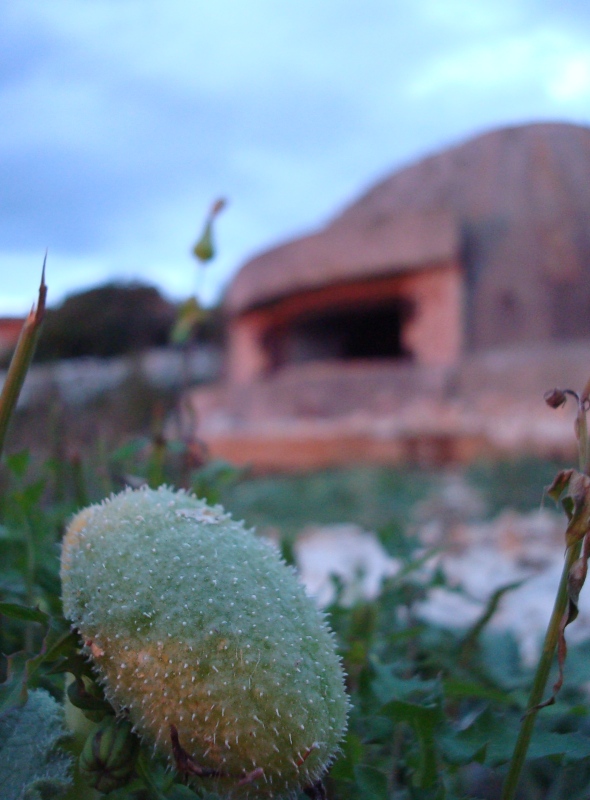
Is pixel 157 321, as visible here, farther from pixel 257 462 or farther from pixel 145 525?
pixel 145 525

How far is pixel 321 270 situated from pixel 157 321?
28.1 feet

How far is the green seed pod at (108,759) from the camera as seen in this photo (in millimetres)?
457

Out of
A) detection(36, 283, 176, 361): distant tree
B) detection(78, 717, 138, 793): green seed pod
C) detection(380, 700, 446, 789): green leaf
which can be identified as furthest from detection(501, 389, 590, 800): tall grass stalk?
detection(36, 283, 176, 361): distant tree

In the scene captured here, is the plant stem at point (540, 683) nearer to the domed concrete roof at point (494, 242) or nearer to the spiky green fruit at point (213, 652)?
the spiky green fruit at point (213, 652)

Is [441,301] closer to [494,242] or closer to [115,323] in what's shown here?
[494,242]

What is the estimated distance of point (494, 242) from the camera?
21.1 ft

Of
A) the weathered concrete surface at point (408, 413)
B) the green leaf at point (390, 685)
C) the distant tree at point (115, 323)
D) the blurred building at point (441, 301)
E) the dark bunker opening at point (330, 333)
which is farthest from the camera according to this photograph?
the distant tree at point (115, 323)

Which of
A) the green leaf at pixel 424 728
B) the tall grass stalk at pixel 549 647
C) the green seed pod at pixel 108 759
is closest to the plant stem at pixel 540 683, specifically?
the tall grass stalk at pixel 549 647

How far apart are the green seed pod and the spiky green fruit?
0.01 meters

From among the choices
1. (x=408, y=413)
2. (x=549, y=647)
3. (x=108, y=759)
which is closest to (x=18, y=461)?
(x=108, y=759)

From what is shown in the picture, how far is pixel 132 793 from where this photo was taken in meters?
0.56

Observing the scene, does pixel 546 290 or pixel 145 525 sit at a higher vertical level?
pixel 546 290

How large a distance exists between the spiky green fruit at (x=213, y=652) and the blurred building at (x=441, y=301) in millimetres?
4861

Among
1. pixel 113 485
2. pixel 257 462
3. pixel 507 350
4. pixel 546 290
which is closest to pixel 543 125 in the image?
pixel 546 290
